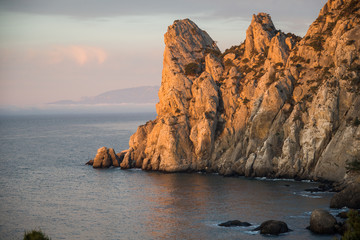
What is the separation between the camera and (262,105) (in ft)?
351

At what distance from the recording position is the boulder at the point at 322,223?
60.2 metres

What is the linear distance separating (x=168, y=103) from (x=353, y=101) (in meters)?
46.8

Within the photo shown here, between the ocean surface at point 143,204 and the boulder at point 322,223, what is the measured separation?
3.72ft

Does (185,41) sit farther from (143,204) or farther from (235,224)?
(235,224)

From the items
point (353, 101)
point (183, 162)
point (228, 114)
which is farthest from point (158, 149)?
point (353, 101)

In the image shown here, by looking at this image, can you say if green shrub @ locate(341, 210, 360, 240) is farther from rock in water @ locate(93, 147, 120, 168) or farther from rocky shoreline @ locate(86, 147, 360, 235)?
Result: rock in water @ locate(93, 147, 120, 168)

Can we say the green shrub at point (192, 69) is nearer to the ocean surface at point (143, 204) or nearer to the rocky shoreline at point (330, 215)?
the ocean surface at point (143, 204)

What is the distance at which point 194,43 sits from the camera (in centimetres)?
13512

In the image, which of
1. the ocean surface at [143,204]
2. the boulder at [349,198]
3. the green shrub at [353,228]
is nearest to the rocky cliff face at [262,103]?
the ocean surface at [143,204]

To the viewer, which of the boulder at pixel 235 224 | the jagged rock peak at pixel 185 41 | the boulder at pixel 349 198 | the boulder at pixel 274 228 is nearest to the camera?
the boulder at pixel 274 228

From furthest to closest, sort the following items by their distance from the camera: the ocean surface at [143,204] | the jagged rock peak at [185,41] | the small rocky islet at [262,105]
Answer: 1. the jagged rock peak at [185,41]
2. the small rocky islet at [262,105]
3. the ocean surface at [143,204]

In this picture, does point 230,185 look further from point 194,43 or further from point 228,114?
point 194,43

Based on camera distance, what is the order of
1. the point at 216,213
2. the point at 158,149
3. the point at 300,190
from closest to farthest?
the point at 216,213, the point at 300,190, the point at 158,149

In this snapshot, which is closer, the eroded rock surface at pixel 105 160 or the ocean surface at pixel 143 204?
the ocean surface at pixel 143 204
